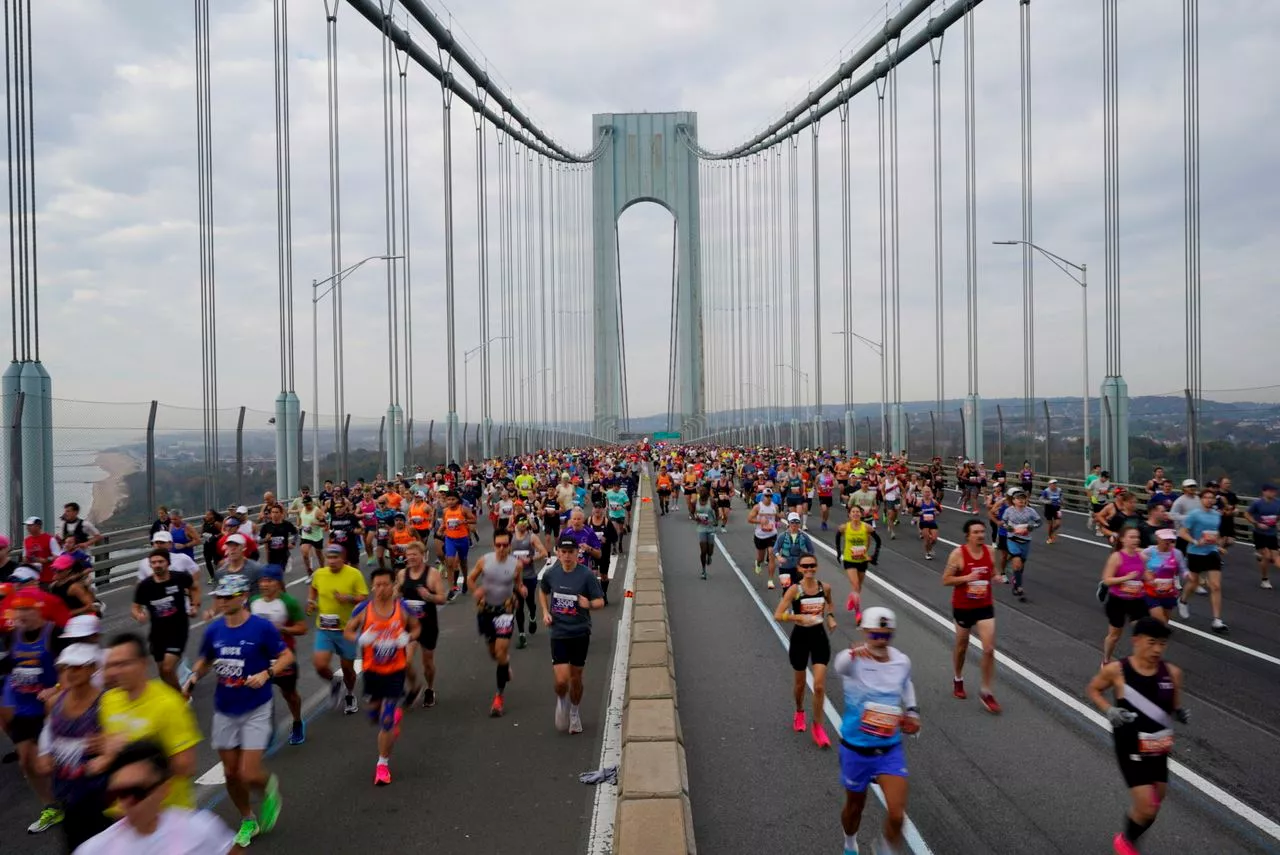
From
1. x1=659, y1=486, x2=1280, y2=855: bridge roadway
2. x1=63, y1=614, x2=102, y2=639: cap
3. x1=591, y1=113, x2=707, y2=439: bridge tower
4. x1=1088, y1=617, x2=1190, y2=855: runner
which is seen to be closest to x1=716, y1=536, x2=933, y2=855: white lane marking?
x1=659, y1=486, x2=1280, y2=855: bridge roadway

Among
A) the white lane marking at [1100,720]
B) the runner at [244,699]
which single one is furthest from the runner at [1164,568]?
the runner at [244,699]

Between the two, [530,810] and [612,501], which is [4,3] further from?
[530,810]

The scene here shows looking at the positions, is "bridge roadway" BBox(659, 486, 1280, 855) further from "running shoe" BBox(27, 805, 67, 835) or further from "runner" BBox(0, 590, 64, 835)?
"runner" BBox(0, 590, 64, 835)

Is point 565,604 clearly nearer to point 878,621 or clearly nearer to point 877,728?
point 878,621

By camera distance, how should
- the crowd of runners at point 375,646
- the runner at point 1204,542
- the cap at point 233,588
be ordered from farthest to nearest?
the runner at point 1204,542 < the cap at point 233,588 < the crowd of runners at point 375,646

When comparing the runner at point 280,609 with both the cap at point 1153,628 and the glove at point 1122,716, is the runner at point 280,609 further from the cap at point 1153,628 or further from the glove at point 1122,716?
the cap at point 1153,628
